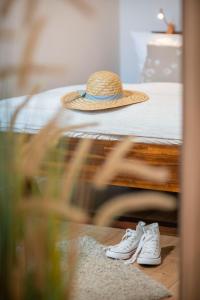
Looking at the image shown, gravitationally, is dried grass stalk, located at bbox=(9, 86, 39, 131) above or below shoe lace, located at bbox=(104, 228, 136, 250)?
above

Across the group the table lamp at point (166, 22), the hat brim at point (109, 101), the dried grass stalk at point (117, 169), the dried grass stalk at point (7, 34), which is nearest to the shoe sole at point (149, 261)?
the hat brim at point (109, 101)

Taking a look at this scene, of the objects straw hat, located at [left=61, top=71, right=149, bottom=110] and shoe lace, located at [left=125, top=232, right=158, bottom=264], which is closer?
shoe lace, located at [left=125, top=232, right=158, bottom=264]

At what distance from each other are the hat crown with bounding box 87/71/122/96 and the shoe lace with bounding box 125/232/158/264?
2.47ft

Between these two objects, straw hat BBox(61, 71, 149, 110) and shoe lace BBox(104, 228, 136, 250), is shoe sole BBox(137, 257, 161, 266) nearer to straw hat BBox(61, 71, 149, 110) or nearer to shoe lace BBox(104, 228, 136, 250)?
shoe lace BBox(104, 228, 136, 250)

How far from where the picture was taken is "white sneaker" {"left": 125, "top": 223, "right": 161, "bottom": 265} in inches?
103

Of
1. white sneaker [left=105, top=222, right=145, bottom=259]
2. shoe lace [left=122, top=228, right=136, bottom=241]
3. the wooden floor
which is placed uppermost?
shoe lace [left=122, top=228, right=136, bottom=241]

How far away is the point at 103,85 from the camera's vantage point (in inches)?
122

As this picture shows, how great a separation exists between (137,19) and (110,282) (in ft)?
9.24

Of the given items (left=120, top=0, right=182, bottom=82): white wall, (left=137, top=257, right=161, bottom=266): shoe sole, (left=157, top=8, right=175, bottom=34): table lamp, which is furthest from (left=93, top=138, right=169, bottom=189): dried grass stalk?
(left=157, top=8, right=175, bottom=34): table lamp

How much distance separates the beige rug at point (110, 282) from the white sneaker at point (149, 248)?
0.06m

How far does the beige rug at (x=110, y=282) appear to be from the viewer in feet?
7.64

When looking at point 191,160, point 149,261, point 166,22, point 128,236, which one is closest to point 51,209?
point 191,160

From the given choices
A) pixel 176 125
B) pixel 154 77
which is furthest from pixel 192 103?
pixel 154 77

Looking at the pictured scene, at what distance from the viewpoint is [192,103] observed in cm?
107
